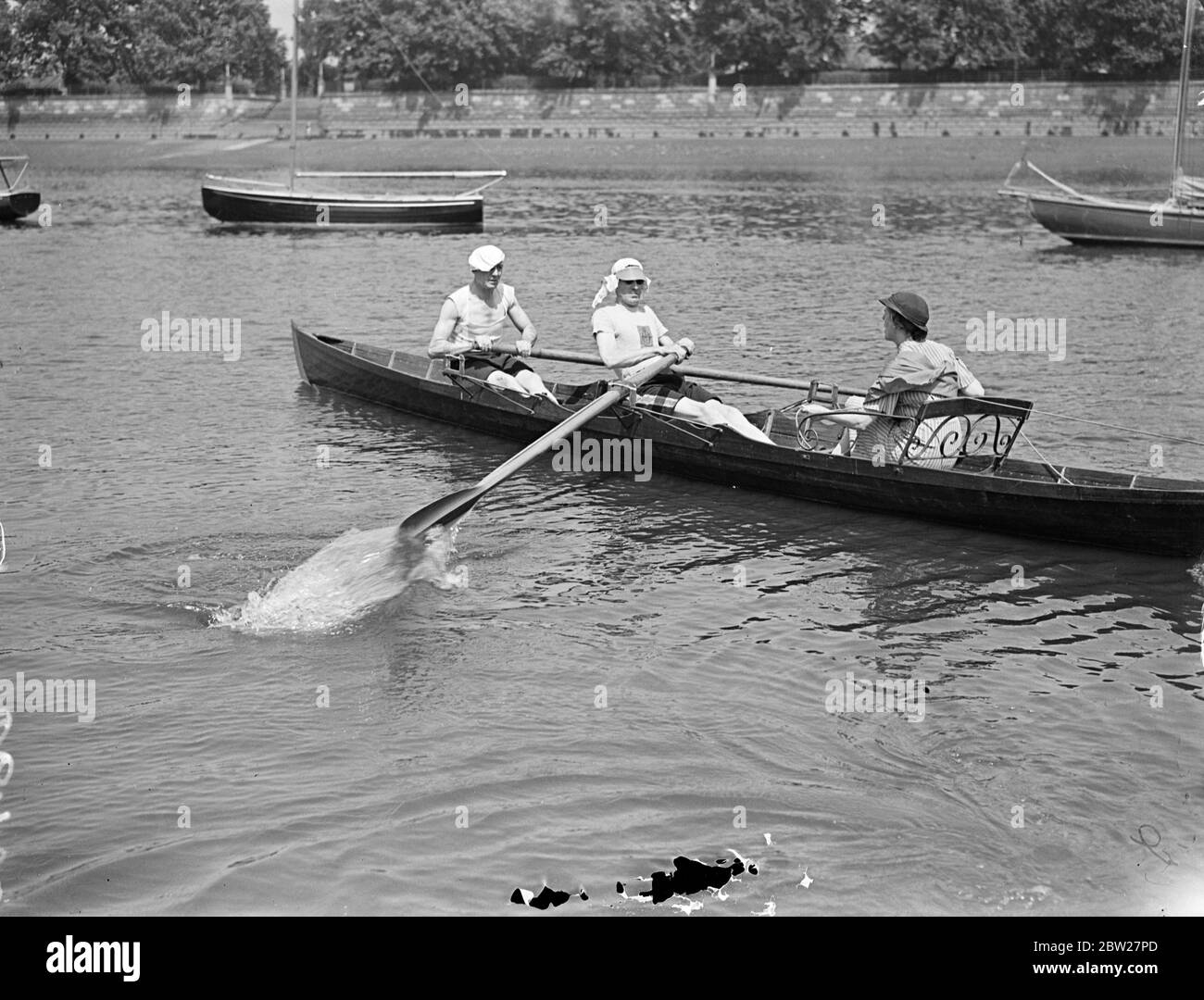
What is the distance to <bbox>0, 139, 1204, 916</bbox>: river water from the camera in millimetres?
8422

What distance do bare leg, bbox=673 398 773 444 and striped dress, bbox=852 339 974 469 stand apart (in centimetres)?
133

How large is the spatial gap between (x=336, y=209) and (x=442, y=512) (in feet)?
103

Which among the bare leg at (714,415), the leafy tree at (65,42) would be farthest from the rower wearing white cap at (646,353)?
the leafy tree at (65,42)

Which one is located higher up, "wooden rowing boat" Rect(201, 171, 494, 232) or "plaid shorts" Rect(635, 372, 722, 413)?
"wooden rowing boat" Rect(201, 171, 494, 232)

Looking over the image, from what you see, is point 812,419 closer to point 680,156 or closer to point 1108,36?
point 680,156

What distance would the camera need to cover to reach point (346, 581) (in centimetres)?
1262

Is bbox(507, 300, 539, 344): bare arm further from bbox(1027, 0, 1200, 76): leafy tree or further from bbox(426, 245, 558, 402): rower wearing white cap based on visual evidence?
bbox(1027, 0, 1200, 76): leafy tree

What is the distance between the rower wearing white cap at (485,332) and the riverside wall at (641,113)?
76.2 metres

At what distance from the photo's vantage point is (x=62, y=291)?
30766 mm

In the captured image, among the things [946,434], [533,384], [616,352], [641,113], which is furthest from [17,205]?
[641,113]

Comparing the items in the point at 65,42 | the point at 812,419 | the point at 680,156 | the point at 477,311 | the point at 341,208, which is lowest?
the point at 812,419

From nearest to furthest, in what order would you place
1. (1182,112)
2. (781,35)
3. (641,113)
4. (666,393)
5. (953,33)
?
(666,393) < (1182,112) < (641,113) < (953,33) < (781,35)

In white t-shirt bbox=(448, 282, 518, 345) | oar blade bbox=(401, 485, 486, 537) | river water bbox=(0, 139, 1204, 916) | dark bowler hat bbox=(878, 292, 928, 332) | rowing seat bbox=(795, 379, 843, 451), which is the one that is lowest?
river water bbox=(0, 139, 1204, 916)

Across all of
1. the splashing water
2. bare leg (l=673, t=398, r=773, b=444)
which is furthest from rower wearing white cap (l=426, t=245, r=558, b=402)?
the splashing water
